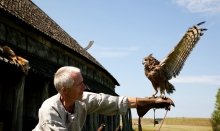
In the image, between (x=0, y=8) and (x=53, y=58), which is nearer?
(x=0, y=8)

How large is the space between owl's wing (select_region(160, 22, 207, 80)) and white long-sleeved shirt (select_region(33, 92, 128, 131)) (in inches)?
140

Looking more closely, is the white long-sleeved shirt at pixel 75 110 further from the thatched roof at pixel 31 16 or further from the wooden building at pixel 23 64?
the thatched roof at pixel 31 16

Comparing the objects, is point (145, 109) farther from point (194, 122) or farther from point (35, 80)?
point (194, 122)

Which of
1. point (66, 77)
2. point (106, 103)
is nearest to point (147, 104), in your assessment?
point (106, 103)

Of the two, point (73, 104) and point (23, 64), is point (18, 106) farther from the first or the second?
point (73, 104)

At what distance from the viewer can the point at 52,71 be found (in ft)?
57.8

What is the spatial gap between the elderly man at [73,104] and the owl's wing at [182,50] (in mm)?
3523

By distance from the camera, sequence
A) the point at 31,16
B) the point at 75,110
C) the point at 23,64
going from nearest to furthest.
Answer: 1. the point at 75,110
2. the point at 23,64
3. the point at 31,16

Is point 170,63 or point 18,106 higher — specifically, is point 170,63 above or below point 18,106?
above

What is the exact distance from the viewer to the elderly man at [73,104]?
3.94m

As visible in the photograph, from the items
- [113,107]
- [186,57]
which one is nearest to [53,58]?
[186,57]

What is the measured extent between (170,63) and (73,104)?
13.4 ft

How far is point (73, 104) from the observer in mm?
4137

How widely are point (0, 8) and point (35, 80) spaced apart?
173 inches
